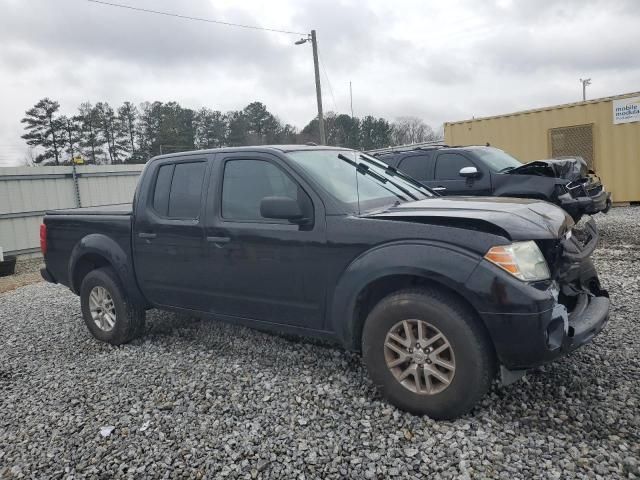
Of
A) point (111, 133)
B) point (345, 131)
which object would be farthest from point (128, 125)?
point (345, 131)

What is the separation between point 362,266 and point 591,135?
12621 millimetres

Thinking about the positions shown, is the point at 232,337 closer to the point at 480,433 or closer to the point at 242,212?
the point at 242,212

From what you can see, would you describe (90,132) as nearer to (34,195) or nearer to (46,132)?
(46,132)

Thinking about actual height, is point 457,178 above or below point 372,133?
below

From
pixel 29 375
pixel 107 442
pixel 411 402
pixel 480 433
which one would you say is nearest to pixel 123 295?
pixel 29 375

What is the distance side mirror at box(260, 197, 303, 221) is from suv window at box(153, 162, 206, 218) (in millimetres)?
992

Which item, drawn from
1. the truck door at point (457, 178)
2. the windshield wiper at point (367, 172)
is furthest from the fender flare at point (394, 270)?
the truck door at point (457, 178)

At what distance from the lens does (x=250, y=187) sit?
3912mm

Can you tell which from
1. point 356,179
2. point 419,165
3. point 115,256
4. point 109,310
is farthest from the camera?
point 419,165

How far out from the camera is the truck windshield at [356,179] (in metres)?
3.58

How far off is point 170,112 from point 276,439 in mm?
40207

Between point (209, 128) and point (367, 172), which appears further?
point (209, 128)

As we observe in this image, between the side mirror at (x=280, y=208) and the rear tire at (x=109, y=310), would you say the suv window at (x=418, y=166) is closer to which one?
the rear tire at (x=109, y=310)

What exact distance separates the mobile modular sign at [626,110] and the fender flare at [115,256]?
13.0 meters
